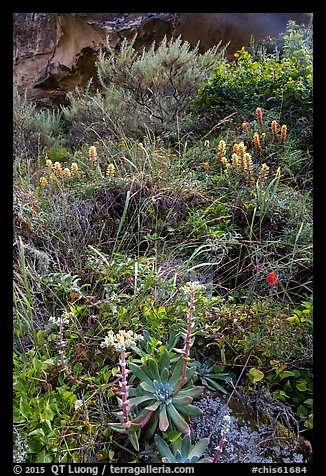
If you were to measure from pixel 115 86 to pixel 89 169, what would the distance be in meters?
2.33

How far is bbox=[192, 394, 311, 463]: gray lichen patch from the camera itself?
1.20 meters

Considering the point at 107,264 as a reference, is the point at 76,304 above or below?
below

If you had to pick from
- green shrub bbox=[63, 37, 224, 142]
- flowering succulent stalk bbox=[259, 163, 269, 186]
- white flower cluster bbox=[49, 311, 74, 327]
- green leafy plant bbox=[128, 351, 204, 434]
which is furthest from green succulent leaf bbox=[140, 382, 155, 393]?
green shrub bbox=[63, 37, 224, 142]

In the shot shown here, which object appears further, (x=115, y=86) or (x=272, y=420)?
(x=115, y=86)

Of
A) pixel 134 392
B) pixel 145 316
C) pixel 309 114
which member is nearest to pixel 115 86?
pixel 309 114

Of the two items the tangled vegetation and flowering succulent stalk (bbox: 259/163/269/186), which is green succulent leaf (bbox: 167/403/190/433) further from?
flowering succulent stalk (bbox: 259/163/269/186)

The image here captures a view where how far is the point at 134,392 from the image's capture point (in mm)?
1209

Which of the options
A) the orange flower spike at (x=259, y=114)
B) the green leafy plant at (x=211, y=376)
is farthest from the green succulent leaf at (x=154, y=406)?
the orange flower spike at (x=259, y=114)

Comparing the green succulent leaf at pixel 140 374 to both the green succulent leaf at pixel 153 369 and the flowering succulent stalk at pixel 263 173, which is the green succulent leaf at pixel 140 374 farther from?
the flowering succulent stalk at pixel 263 173

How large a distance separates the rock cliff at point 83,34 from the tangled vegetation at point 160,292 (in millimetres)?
2952

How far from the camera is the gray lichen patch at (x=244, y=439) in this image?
1202 millimetres

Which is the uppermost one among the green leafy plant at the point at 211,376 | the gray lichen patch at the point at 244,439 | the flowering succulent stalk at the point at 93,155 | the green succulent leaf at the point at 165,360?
the flowering succulent stalk at the point at 93,155

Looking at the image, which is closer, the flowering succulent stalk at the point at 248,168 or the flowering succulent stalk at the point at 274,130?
the flowering succulent stalk at the point at 248,168

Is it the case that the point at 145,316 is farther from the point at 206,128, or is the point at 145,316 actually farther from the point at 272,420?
the point at 206,128
